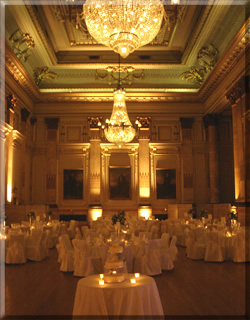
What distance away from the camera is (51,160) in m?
20.7

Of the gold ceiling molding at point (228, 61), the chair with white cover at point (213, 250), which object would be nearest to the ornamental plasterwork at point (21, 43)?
the gold ceiling molding at point (228, 61)

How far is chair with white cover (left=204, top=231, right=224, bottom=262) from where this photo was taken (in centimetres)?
954

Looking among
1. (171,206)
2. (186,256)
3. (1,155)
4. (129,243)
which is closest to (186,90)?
(171,206)

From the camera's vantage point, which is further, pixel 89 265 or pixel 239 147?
pixel 239 147

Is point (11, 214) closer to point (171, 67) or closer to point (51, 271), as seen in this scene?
point (51, 271)

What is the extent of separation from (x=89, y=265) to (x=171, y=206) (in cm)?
1209

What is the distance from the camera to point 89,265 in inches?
304

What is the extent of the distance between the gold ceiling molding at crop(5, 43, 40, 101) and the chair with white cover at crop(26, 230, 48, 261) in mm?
7481

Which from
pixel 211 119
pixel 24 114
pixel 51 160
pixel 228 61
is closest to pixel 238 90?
pixel 228 61

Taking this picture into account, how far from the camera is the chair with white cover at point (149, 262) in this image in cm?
791

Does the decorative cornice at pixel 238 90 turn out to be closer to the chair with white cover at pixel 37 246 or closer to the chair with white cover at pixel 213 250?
the chair with white cover at pixel 213 250

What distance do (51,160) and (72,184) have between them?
5.69 feet

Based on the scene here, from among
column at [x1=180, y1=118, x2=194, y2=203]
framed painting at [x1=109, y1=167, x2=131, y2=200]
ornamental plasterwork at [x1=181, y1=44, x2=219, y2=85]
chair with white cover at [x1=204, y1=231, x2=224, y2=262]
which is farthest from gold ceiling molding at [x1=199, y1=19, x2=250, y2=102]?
chair with white cover at [x1=204, y1=231, x2=224, y2=262]

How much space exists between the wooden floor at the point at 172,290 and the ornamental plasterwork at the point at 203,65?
423 inches
